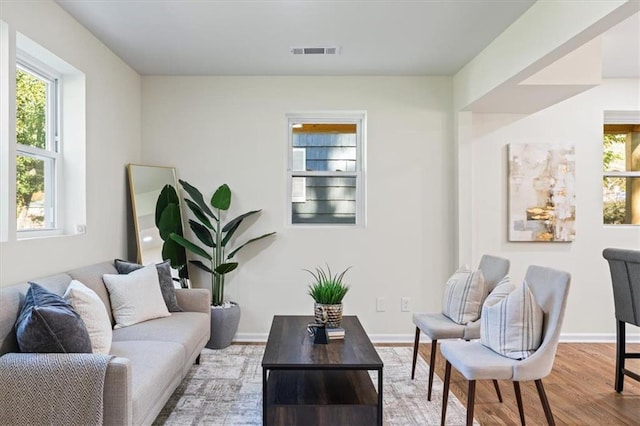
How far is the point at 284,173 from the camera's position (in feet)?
15.5

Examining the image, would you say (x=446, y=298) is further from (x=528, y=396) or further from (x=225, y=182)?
→ (x=225, y=182)

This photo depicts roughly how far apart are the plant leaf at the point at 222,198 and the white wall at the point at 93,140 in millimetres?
791

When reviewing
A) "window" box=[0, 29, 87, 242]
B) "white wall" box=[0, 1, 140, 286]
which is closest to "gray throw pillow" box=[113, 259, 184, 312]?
"white wall" box=[0, 1, 140, 286]

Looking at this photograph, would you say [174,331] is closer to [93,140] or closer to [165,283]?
[165,283]

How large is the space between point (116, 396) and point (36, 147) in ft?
6.38

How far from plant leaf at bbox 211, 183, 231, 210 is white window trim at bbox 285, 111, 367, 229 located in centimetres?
60

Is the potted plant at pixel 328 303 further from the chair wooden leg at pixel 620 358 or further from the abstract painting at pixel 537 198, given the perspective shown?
the abstract painting at pixel 537 198

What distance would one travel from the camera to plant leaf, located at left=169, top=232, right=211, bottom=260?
428cm

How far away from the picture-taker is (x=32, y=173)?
3.12 m

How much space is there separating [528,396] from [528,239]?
185 cm

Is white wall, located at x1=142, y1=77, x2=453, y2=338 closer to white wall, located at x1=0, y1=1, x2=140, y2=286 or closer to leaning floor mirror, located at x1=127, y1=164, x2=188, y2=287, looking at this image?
leaning floor mirror, located at x1=127, y1=164, x2=188, y2=287

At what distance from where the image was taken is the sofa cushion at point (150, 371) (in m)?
2.17

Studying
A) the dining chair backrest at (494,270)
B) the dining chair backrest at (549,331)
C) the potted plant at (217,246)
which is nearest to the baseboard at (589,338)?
the dining chair backrest at (494,270)

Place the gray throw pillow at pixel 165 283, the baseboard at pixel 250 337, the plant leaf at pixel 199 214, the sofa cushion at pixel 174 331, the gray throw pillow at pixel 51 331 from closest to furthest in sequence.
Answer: the gray throw pillow at pixel 51 331 < the sofa cushion at pixel 174 331 < the gray throw pillow at pixel 165 283 < the plant leaf at pixel 199 214 < the baseboard at pixel 250 337
